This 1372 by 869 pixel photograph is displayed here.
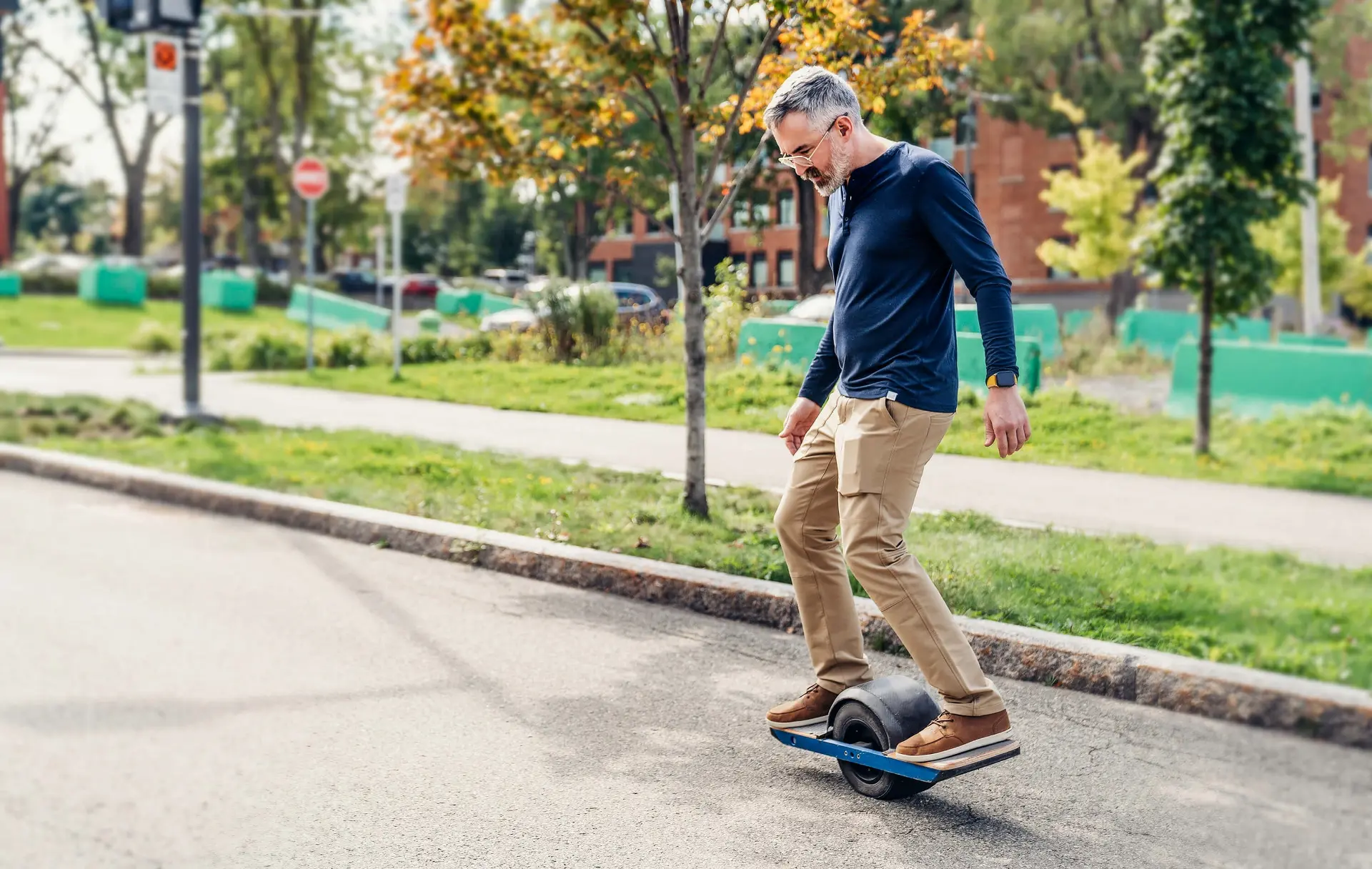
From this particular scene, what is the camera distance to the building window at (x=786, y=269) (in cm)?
6153

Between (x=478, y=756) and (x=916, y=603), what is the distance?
1408 millimetres

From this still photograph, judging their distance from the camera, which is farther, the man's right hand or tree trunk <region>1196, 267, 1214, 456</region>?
tree trunk <region>1196, 267, 1214, 456</region>

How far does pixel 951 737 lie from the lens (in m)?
3.74

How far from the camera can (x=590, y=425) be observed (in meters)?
13.1

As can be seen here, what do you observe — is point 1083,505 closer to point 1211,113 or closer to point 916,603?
point 1211,113

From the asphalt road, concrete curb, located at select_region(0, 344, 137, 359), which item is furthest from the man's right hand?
concrete curb, located at select_region(0, 344, 137, 359)

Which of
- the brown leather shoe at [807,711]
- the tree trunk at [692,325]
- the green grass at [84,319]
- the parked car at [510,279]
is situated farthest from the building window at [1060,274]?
the brown leather shoe at [807,711]

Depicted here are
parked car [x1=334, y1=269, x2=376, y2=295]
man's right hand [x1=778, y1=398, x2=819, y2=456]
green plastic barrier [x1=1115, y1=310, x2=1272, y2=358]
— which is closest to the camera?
man's right hand [x1=778, y1=398, x2=819, y2=456]

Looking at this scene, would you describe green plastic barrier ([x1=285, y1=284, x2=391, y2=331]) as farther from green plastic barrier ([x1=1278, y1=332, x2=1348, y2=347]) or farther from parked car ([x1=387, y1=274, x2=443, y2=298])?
parked car ([x1=387, y1=274, x2=443, y2=298])

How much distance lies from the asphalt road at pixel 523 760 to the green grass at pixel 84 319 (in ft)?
77.8

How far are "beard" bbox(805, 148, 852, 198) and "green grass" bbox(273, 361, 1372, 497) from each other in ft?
22.2

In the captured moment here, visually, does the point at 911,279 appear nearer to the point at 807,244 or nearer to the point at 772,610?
the point at 772,610

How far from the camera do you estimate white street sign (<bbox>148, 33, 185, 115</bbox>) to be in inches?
471

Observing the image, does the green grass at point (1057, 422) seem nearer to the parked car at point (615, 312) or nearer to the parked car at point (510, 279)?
the parked car at point (615, 312)
